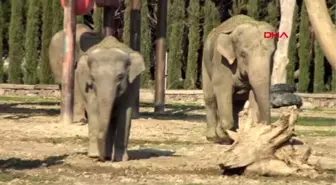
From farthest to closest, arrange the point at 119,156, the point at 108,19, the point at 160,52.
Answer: the point at 160,52 → the point at 108,19 → the point at 119,156

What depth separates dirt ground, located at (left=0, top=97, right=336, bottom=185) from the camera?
1058 cm

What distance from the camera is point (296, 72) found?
36.2 meters

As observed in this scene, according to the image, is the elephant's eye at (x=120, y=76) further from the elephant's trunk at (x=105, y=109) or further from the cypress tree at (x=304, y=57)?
the cypress tree at (x=304, y=57)

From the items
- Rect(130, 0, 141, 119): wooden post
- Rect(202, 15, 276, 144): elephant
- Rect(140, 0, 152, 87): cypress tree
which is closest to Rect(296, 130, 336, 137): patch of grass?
Rect(202, 15, 276, 144): elephant

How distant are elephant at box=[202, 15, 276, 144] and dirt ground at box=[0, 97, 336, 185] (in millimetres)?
628

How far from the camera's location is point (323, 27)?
461 centimetres

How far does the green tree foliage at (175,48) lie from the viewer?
36.0 meters

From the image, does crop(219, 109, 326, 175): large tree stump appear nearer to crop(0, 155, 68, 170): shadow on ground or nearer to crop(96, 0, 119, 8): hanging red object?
crop(0, 155, 68, 170): shadow on ground

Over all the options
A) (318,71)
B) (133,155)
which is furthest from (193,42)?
(133,155)

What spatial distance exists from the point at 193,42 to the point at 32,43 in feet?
22.6

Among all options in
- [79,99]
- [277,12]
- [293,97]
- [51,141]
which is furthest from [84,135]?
[277,12]

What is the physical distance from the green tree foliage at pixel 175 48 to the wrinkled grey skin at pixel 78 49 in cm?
1505

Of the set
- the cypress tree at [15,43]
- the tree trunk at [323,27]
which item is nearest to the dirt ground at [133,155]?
the tree trunk at [323,27]

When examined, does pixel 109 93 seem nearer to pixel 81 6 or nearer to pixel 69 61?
pixel 69 61
